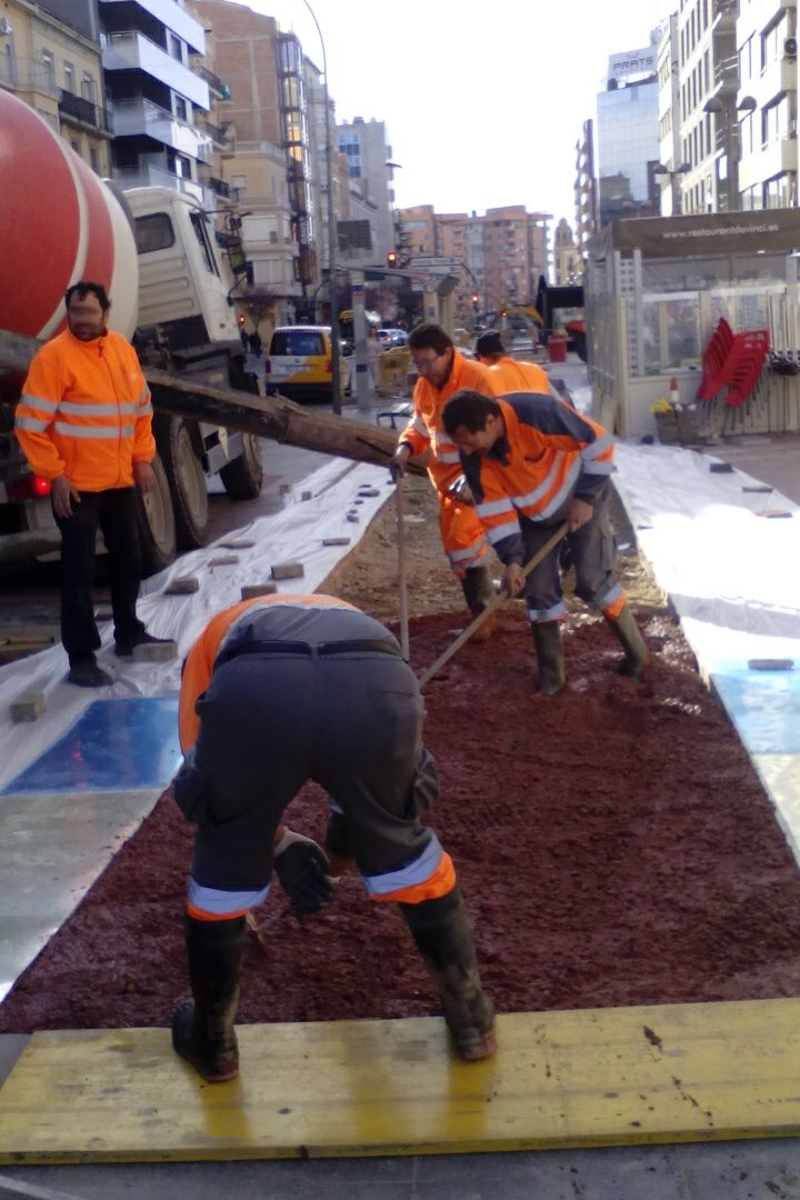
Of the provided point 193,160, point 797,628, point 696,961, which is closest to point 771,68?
point 193,160

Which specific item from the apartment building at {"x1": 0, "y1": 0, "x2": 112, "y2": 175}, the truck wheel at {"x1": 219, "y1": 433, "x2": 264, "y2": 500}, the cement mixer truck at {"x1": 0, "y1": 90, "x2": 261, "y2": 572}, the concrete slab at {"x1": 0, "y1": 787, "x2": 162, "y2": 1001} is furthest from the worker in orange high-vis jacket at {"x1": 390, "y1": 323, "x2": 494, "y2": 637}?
the apartment building at {"x1": 0, "y1": 0, "x2": 112, "y2": 175}

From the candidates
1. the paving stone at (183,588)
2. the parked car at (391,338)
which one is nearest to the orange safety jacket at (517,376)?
the paving stone at (183,588)

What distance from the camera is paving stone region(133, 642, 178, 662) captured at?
746 centimetres

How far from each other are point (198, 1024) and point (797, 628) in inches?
193

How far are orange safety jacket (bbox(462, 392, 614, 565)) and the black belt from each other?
10.1 ft

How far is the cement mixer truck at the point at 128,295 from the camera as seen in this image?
8148 millimetres

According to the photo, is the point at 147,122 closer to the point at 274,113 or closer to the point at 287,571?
the point at 274,113

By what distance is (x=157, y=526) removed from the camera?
10.6 metres

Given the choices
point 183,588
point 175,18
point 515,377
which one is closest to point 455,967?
point 515,377

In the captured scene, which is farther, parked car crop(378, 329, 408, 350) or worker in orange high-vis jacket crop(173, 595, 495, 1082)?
parked car crop(378, 329, 408, 350)

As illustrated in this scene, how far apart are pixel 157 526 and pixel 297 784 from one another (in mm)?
7782

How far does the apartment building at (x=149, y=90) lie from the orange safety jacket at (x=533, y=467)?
166 feet

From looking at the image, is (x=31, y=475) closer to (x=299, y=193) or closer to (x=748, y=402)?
(x=748, y=402)

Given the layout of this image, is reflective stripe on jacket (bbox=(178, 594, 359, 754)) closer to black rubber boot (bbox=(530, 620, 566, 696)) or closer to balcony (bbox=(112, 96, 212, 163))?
black rubber boot (bbox=(530, 620, 566, 696))
